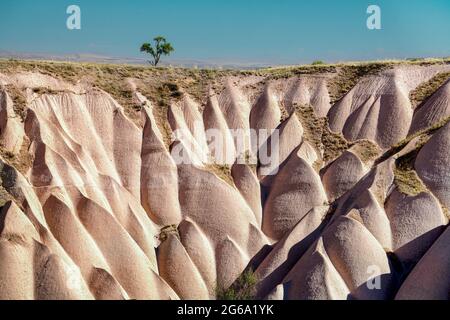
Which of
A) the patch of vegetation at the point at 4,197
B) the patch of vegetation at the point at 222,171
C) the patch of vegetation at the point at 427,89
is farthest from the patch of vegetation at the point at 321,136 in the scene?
the patch of vegetation at the point at 4,197

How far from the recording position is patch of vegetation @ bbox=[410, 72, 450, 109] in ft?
119

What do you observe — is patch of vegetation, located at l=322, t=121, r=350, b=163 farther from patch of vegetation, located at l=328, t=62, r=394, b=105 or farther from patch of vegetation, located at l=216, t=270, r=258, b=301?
patch of vegetation, located at l=216, t=270, r=258, b=301

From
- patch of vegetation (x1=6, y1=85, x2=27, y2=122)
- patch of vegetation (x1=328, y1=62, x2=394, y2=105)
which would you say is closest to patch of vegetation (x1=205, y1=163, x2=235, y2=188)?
patch of vegetation (x1=328, y1=62, x2=394, y2=105)

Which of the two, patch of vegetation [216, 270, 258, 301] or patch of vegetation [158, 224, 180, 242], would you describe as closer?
patch of vegetation [216, 270, 258, 301]

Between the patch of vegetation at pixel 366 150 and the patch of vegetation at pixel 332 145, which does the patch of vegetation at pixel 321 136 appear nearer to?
the patch of vegetation at pixel 332 145

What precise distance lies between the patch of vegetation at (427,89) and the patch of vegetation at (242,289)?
1263cm

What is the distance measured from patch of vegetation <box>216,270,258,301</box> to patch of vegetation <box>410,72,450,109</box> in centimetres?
1263

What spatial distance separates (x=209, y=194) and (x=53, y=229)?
24.3 feet

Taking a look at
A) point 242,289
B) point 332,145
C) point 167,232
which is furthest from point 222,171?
point 242,289

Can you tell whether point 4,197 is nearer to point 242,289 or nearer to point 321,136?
point 242,289

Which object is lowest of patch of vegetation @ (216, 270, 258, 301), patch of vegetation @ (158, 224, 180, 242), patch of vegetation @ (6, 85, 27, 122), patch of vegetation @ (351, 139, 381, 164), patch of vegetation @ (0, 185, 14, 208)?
patch of vegetation @ (216, 270, 258, 301)

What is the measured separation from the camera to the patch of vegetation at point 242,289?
1144 inches
